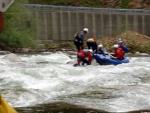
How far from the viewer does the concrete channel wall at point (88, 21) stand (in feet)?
127

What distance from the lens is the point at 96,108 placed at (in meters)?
7.89

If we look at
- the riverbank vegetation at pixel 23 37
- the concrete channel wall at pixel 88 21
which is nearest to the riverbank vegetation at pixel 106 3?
the concrete channel wall at pixel 88 21

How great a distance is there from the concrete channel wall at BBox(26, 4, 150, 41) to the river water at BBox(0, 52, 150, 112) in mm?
24402

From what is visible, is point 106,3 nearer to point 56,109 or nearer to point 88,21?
point 88,21

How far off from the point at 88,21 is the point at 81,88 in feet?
95.5

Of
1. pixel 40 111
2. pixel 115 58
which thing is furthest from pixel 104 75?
pixel 40 111

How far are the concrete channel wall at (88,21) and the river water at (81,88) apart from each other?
24402 mm

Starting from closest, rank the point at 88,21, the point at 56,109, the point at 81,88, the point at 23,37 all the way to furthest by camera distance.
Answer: the point at 56,109 < the point at 81,88 < the point at 23,37 < the point at 88,21

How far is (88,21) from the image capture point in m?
39.3

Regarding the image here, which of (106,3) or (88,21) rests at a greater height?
(106,3)

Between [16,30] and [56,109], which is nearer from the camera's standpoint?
[56,109]

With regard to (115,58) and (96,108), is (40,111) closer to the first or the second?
(96,108)

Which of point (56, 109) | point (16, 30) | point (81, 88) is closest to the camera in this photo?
point (56, 109)

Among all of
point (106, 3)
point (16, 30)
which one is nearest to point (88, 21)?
point (16, 30)
